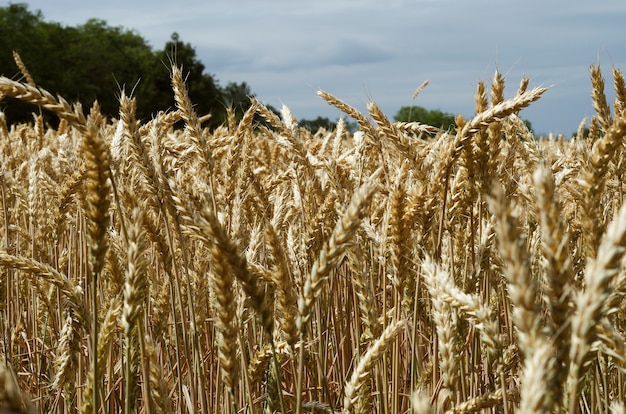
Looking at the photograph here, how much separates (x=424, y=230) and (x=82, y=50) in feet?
184

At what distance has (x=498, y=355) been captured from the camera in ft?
5.03

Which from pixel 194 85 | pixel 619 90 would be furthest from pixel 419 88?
pixel 194 85

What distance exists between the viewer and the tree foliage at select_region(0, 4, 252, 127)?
142 ft

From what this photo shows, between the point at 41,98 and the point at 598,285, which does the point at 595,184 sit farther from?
the point at 41,98

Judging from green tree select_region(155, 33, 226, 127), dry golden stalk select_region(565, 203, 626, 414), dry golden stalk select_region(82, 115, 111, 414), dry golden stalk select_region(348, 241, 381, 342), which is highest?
green tree select_region(155, 33, 226, 127)

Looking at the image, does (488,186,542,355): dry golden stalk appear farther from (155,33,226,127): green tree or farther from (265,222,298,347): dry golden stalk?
(155,33,226,127): green tree

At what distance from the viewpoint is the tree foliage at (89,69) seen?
142 ft

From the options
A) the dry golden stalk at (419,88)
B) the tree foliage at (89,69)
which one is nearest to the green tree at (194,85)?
the tree foliage at (89,69)

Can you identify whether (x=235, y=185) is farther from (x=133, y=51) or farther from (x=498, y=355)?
(x=133, y=51)

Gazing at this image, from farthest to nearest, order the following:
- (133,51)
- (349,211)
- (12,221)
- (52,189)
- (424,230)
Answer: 1. (133,51)
2. (12,221)
3. (52,189)
4. (424,230)
5. (349,211)

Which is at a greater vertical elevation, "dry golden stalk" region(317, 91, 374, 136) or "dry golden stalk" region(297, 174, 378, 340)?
"dry golden stalk" region(317, 91, 374, 136)

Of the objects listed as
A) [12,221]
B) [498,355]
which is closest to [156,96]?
[12,221]

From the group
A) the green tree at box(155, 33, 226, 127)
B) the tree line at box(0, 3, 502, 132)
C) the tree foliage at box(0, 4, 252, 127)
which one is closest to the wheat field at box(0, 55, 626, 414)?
the tree line at box(0, 3, 502, 132)

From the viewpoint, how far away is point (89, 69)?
5281 cm
